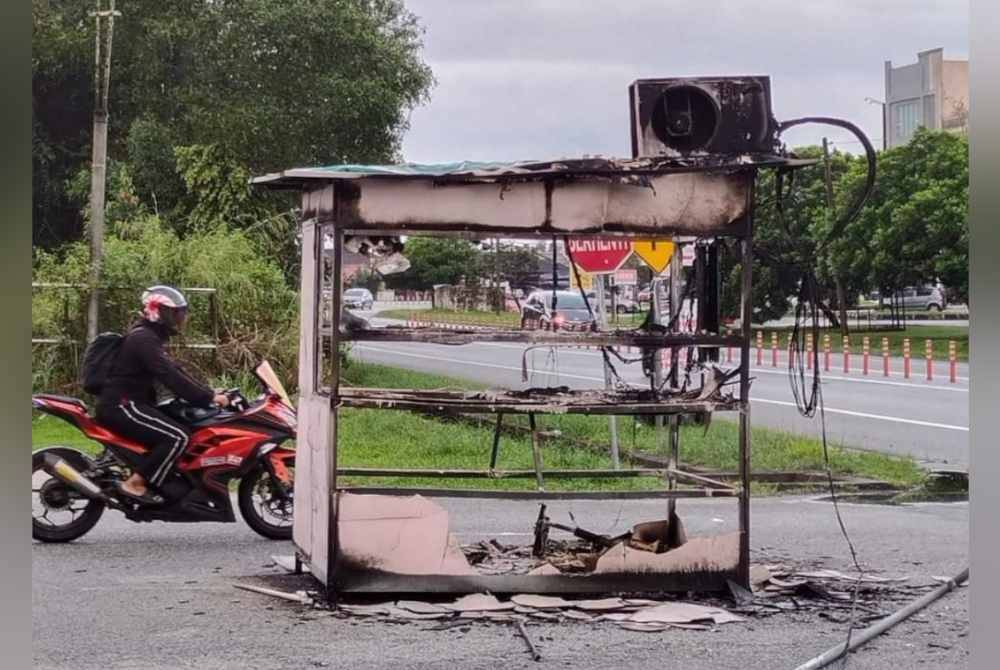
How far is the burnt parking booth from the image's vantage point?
4367 millimetres

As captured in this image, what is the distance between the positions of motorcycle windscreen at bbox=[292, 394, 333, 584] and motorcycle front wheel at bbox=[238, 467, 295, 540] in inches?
22.0

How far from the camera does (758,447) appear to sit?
912cm

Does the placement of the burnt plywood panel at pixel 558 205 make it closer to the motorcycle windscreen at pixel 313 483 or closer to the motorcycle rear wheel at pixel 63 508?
the motorcycle windscreen at pixel 313 483

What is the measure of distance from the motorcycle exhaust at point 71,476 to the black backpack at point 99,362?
32 cm

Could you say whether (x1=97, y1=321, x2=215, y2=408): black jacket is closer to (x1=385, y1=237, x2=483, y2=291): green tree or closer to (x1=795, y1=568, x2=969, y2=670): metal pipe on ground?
(x1=795, y1=568, x2=969, y2=670): metal pipe on ground

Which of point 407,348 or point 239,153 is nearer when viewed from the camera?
point 239,153

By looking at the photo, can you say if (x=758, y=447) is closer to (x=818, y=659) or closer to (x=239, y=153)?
(x=818, y=659)

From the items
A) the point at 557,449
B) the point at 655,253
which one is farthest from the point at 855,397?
the point at 655,253

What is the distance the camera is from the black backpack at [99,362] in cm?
533

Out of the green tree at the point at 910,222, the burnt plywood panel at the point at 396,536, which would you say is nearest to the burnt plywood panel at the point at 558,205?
the burnt plywood panel at the point at 396,536

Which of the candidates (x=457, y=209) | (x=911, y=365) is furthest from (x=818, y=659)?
(x=911, y=365)

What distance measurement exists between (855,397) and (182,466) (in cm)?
902

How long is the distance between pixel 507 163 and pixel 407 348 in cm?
1308

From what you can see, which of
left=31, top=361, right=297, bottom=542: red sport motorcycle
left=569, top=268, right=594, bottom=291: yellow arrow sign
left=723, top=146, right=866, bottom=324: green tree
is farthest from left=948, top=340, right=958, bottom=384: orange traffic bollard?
left=31, top=361, right=297, bottom=542: red sport motorcycle
